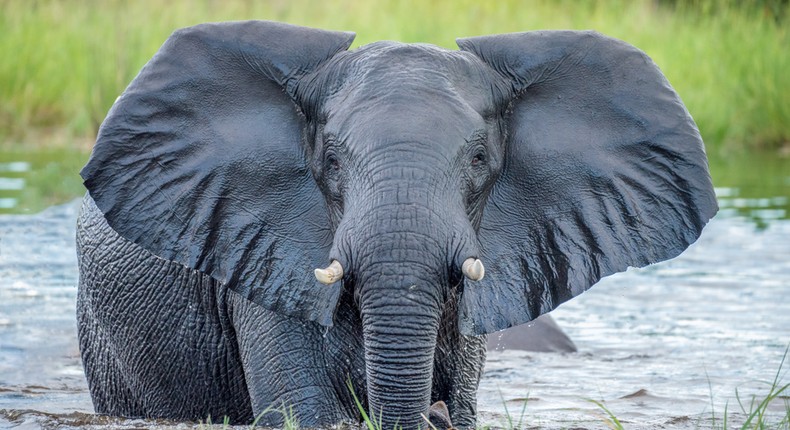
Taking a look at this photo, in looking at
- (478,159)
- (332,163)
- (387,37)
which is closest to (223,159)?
(332,163)

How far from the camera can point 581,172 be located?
486 centimetres

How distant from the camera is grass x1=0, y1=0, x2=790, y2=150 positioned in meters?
17.6

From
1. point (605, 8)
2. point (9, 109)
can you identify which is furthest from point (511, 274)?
point (605, 8)

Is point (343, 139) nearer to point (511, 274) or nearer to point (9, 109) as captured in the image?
point (511, 274)

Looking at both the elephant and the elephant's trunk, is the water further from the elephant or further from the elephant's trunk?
the elephant's trunk

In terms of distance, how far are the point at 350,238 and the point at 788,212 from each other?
9.38m

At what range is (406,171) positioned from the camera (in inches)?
164

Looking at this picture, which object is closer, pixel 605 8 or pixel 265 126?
pixel 265 126

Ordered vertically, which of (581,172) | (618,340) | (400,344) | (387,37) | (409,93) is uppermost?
(409,93)

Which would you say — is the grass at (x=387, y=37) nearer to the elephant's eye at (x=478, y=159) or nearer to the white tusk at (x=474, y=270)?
the elephant's eye at (x=478, y=159)

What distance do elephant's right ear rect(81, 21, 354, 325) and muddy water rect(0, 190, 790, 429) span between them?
1.21 metres

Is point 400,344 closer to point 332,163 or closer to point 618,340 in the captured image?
point 332,163

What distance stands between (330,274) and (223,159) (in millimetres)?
959

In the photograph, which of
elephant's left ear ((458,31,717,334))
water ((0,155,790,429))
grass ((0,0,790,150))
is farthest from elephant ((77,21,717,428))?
grass ((0,0,790,150))
